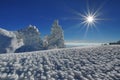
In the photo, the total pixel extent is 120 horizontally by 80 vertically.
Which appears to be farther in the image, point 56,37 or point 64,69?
point 56,37

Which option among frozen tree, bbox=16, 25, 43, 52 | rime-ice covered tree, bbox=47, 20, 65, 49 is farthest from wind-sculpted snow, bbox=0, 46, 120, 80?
frozen tree, bbox=16, 25, 43, 52

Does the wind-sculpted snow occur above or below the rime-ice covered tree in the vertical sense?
below

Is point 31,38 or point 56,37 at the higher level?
point 31,38

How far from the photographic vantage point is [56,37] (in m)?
54.1

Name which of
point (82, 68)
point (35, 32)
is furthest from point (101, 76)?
point (35, 32)

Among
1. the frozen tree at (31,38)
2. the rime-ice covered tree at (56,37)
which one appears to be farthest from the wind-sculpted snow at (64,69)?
the frozen tree at (31,38)

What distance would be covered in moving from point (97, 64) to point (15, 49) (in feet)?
148

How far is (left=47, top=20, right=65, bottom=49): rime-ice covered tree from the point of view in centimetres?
5419

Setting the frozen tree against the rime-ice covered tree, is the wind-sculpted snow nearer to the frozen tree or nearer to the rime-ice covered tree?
the rime-ice covered tree

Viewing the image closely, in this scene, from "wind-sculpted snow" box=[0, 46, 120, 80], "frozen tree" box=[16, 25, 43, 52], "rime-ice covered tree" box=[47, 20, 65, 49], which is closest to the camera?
"wind-sculpted snow" box=[0, 46, 120, 80]

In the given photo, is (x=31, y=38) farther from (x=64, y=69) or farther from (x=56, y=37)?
(x=64, y=69)

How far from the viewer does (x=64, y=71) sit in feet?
28.9

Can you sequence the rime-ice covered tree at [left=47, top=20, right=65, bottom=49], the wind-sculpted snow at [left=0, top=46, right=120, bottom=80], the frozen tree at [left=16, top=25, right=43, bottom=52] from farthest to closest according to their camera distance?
the frozen tree at [left=16, top=25, right=43, bottom=52] < the rime-ice covered tree at [left=47, top=20, right=65, bottom=49] < the wind-sculpted snow at [left=0, top=46, right=120, bottom=80]

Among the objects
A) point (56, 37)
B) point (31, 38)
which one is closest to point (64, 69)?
point (56, 37)
